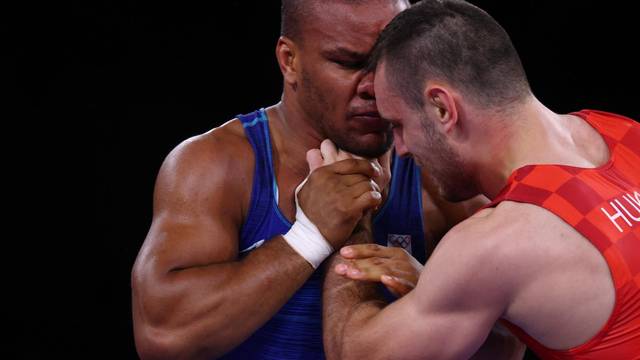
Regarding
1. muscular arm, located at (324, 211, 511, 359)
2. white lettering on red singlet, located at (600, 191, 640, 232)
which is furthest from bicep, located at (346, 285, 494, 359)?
white lettering on red singlet, located at (600, 191, 640, 232)

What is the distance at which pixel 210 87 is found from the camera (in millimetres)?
3873

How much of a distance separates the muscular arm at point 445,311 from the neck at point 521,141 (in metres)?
Result: 0.23

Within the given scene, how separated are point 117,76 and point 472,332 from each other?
2.26 m

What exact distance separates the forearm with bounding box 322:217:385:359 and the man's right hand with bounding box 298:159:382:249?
2.9 inches

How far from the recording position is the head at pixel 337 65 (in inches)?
93.7

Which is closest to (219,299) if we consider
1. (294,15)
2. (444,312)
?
(444,312)

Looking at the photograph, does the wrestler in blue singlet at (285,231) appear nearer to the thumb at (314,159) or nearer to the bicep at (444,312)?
the thumb at (314,159)

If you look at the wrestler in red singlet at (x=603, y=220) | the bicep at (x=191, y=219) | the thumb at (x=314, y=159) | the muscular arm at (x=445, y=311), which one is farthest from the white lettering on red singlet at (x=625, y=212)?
the bicep at (x=191, y=219)

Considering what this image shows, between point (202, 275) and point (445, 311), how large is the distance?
0.65 meters

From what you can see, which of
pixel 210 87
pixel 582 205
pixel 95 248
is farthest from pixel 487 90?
pixel 95 248

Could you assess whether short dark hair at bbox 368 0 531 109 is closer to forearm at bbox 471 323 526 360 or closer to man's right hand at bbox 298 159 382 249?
man's right hand at bbox 298 159 382 249

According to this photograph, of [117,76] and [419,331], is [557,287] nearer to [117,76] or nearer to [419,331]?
[419,331]

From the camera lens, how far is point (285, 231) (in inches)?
95.9

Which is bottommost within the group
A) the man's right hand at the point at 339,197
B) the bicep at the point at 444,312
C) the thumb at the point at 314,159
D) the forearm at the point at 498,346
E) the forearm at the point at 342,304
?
the forearm at the point at 498,346
